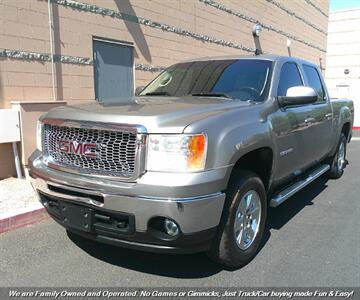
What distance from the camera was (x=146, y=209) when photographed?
3.03 m

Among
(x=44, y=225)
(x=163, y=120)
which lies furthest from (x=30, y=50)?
(x=163, y=120)

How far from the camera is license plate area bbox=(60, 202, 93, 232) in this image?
3.29 meters

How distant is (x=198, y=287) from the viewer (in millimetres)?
3408

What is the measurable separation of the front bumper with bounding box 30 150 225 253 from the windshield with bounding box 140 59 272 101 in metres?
1.51

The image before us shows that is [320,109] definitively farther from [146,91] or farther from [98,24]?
[98,24]

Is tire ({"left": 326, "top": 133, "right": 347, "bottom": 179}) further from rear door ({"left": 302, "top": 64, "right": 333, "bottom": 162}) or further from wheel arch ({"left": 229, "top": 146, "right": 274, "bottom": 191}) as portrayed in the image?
wheel arch ({"left": 229, "top": 146, "right": 274, "bottom": 191})

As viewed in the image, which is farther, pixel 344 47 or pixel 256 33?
pixel 344 47

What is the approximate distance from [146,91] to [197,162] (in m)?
2.28

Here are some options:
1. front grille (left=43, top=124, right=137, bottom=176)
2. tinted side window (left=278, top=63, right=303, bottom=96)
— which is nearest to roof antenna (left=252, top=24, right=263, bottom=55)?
tinted side window (left=278, top=63, right=303, bottom=96)

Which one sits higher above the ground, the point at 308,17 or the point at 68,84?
the point at 308,17

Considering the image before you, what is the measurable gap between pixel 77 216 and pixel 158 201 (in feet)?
2.62

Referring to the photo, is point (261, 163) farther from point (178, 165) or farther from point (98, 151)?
point (98, 151)

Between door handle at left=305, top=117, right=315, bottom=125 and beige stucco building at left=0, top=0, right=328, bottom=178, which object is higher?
beige stucco building at left=0, top=0, right=328, bottom=178

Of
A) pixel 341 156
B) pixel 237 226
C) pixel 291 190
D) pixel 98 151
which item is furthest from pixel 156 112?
pixel 341 156
